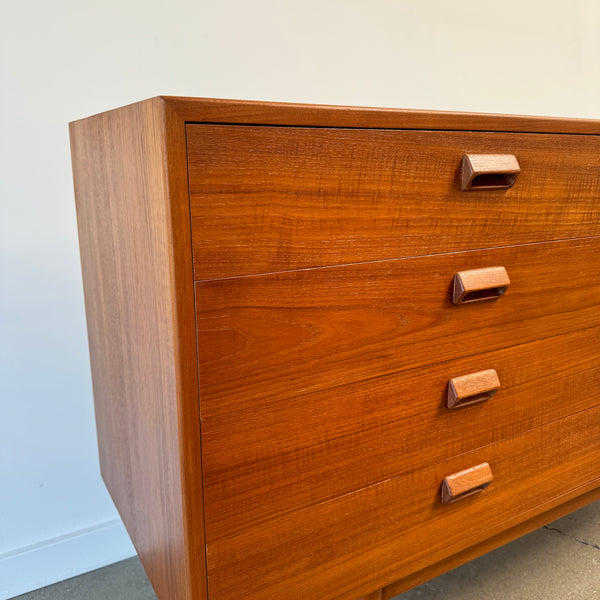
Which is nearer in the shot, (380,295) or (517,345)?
(380,295)

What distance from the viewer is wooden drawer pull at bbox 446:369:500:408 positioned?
2.60 feet

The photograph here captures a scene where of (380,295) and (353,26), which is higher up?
(353,26)

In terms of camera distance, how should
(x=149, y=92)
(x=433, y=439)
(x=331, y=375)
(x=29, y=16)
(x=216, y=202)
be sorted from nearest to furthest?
(x=216, y=202) → (x=331, y=375) → (x=433, y=439) → (x=29, y=16) → (x=149, y=92)

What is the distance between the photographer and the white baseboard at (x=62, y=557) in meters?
1.16

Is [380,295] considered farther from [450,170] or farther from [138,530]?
[138,530]

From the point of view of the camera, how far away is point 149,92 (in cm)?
111

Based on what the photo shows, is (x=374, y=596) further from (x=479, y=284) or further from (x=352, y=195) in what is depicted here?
(x=352, y=195)

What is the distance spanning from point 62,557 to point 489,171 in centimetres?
111

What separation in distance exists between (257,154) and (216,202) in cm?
6

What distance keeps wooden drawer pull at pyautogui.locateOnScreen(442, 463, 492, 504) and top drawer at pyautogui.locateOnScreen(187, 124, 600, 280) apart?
1.09 ft

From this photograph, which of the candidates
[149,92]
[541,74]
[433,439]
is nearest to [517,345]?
[433,439]

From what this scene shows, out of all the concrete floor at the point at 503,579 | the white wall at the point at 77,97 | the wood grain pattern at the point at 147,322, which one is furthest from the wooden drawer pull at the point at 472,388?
the white wall at the point at 77,97

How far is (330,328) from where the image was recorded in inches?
26.6

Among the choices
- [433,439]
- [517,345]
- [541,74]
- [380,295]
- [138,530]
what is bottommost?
[138,530]
